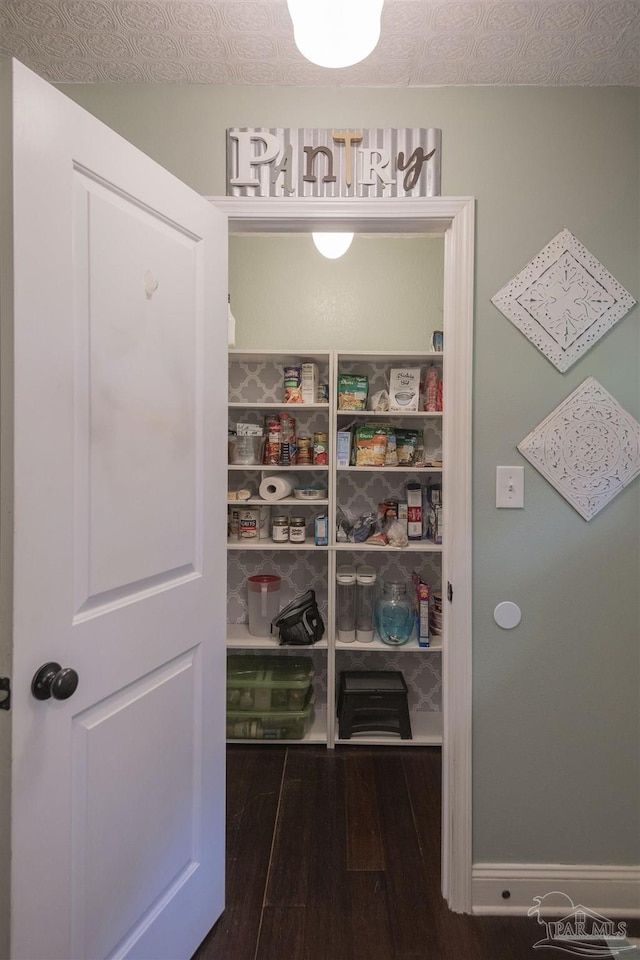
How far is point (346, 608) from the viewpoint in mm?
2609

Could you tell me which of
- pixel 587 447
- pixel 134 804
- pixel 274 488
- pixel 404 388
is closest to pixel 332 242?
pixel 404 388

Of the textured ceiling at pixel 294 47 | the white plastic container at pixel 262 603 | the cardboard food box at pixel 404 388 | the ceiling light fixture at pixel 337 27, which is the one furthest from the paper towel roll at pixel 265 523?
the ceiling light fixture at pixel 337 27

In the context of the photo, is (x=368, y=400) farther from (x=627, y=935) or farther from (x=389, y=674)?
(x=627, y=935)

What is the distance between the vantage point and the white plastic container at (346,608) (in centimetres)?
258

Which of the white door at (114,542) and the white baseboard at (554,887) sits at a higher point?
the white door at (114,542)

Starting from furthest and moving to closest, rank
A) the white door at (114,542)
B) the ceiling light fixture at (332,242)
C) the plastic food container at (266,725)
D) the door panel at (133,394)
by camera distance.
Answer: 1. the plastic food container at (266,725)
2. the ceiling light fixture at (332,242)
3. the door panel at (133,394)
4. the white door at (114,542)

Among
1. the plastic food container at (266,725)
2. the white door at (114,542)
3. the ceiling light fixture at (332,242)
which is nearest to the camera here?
the white door at (114,542)

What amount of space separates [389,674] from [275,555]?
89 cm

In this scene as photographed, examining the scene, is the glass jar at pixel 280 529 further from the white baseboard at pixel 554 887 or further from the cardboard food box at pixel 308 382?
the white baseboard at pixel 554 887

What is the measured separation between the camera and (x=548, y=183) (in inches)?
59.0

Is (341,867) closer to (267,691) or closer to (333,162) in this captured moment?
(267,691)

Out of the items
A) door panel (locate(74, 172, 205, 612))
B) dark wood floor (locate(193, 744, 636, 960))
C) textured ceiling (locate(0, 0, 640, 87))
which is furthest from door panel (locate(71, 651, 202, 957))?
textured ceiling (locate(0, 0, 640, 87))

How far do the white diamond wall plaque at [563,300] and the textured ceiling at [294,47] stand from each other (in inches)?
18.2

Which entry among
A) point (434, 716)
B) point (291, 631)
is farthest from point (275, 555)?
point (434, 716)
